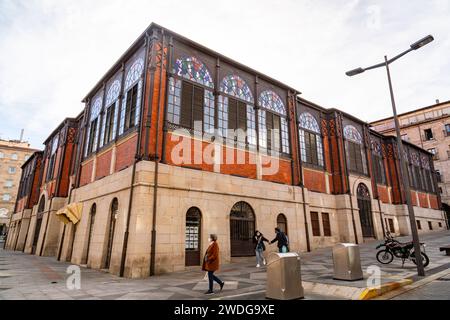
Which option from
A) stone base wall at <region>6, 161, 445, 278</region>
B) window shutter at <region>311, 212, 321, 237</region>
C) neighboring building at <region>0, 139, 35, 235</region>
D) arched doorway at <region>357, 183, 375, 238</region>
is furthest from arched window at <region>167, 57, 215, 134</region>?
neighboring building at <region>0, 139, 35, 235</region>

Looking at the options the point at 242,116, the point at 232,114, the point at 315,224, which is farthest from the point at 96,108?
the point at 315,224

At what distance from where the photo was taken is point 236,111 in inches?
671

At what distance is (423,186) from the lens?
35.8m

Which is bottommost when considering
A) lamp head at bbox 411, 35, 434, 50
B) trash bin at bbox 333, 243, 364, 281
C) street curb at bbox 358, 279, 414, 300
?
street curb at bbox 358, 279, 414, 300

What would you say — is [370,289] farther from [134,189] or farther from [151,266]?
[134,189]

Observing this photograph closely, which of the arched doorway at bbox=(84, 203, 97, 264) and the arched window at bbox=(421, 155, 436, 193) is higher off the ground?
the arched window at bbox=(421, 155, 436, 193)

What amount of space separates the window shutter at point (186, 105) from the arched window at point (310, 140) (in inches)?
399

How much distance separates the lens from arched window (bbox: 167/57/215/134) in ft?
47.2

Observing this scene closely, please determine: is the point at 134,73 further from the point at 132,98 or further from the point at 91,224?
the point at 91,224

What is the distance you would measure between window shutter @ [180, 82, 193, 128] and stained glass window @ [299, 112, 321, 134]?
10.3m

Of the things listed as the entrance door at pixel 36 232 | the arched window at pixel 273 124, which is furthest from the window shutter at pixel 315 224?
the entrance door at pixel 36 232

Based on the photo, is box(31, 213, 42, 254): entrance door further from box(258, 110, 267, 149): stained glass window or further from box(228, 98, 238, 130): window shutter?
box(258, 110, 267, 149): stained glass window
